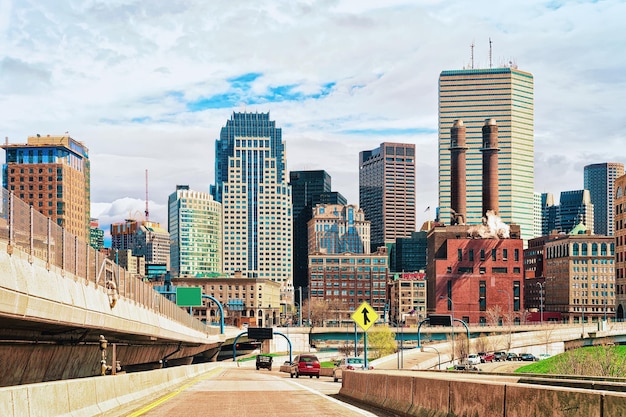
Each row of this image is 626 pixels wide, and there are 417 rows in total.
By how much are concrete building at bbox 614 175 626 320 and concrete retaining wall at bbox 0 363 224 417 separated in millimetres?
156133

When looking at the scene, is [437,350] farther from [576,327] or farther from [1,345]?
[1,345]

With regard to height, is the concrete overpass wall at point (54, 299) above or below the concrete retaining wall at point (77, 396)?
above

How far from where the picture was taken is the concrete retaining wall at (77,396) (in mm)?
13062

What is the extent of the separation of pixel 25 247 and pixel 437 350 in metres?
116

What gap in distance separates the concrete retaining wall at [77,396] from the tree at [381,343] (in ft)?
432

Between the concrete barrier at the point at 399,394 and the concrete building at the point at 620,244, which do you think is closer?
the concrete barrier at the point at 399,394

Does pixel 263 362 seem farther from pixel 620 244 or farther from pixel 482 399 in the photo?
pixel 620 244

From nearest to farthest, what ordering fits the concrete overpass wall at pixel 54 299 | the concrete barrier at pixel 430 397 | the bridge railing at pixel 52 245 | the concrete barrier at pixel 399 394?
the concrete barrier at pixel 430 397 → the concrete overpass wall at pixel 54 299 → the bridge railing at pixel 52 245 → the concrete barrier at pixel 399 394

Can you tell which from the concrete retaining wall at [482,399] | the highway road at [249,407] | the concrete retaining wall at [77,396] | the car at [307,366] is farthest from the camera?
the car at [307,366]

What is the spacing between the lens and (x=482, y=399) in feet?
45.0

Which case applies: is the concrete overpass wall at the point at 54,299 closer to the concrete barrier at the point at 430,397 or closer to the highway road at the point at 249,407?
the highway road at the point at 249,407

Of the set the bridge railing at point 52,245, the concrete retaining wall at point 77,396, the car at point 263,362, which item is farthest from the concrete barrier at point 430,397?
the car at point 263,362

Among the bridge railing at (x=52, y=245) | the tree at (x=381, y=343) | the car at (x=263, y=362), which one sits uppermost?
the bridge railing at (x=52, y=245)

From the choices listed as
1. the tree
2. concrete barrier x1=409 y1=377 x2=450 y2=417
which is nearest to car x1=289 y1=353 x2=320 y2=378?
concrete barrier x1=409 y1=377 x2=450 y2=417
